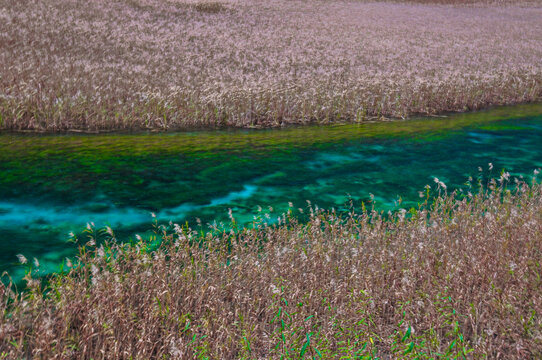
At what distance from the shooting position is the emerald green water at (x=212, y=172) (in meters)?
8.74

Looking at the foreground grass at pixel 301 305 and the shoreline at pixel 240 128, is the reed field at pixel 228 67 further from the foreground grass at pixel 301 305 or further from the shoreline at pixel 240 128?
the foreground grass at pixel 301 305

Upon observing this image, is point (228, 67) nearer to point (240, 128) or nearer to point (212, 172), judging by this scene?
point (240, 128)

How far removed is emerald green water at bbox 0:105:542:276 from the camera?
8.74 meters

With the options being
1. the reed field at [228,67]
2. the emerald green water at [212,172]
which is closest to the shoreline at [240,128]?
the reed field at [228,67]

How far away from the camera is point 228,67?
20484mm

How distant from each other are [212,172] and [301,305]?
6.71 metres

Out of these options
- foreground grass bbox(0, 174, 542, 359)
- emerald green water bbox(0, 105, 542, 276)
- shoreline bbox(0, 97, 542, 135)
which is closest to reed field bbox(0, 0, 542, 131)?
shoreline bbox(0, 97, 542, 135)

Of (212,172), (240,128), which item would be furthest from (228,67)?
(212,172)

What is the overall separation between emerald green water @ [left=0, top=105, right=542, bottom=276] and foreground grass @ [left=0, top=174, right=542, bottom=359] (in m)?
2.67

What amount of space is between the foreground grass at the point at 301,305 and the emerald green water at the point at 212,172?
8.76ft

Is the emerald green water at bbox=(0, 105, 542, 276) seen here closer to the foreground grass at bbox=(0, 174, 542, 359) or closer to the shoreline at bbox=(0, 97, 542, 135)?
the shoreline at bbox=(0, 97, 542, 135)

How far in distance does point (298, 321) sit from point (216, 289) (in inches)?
34.4

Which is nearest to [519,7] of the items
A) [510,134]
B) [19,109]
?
[510,134]

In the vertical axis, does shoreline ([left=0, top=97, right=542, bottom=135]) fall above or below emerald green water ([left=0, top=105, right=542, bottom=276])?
above
